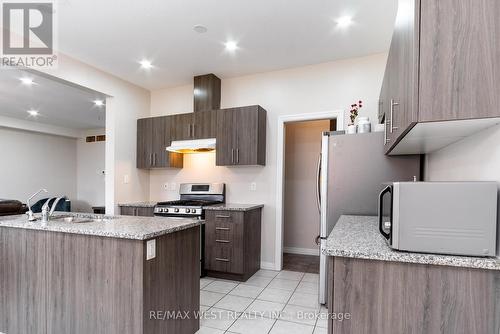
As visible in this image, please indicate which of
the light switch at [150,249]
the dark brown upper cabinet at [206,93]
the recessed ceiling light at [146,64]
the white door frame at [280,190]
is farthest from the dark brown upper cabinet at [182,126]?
the light switch at [150,249]

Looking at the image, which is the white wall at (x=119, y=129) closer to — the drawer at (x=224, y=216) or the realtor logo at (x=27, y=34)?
the realtor logo at (x=27, y=34)

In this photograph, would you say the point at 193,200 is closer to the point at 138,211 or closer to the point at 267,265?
the point at 138,211

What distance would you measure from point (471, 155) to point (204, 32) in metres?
2.51

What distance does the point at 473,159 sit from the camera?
1.36m

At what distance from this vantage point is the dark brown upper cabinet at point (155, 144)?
4062 mm

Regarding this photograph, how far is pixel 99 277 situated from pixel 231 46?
2.61m

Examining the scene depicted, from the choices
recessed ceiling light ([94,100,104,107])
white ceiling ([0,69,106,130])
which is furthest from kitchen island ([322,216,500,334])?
recessed ceiling light ([94,100,104,107])

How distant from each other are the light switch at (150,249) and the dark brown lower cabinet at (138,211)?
214cm

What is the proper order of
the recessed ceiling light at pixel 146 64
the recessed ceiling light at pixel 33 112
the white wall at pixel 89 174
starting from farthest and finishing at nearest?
the white wall at pixel 89 174
the recessed ceiling light at pixel 33 112
the recessed ceiling light at pixel 146 64

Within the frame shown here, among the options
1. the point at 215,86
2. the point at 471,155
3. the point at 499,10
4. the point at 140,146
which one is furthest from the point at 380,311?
the point at 140,146

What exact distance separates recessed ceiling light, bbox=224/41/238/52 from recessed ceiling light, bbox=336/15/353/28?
111cm

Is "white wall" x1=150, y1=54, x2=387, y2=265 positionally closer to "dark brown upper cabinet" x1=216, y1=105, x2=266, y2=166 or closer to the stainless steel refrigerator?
"dark brown upper cabinet" x1=216, y1=105, x2=266, y2=166

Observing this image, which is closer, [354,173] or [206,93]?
[354,173]

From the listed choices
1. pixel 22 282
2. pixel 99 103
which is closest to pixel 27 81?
pixel 99 103
